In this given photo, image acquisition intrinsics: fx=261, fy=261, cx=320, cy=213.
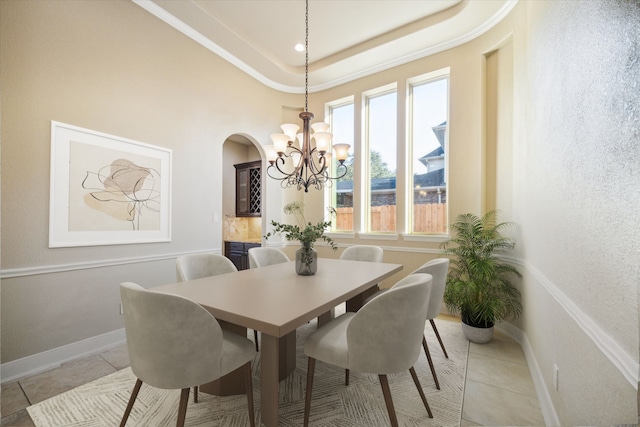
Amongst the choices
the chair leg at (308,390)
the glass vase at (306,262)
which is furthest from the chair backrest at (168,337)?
the glass vase at (306,262)

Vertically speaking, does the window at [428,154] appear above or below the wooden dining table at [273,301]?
above


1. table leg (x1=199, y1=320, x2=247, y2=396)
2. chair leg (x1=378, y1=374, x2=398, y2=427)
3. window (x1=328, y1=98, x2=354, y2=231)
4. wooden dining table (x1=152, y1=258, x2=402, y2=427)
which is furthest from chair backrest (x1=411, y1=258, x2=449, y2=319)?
window (x1=328, y1=98, x2=354, y2=231)

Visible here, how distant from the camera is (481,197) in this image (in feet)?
10.4

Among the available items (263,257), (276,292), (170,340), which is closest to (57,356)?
(263,257)

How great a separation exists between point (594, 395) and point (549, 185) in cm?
112

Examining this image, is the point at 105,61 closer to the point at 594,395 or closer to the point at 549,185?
the point at 549,185

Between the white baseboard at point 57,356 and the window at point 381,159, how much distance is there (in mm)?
3394

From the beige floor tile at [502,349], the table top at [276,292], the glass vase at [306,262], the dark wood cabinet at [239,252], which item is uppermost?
Answer: the glass vase at [306,262]

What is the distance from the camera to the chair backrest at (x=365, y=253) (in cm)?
296

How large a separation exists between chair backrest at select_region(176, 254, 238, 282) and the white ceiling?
2718mm

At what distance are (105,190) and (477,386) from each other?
3.55 metres

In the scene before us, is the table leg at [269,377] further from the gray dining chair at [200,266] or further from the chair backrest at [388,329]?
the gray dining chair at [200,266]

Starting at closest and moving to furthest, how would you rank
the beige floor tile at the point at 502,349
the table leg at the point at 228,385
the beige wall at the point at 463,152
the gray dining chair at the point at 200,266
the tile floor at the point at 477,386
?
the beige wall at the point at 463,152
the tile floor at the point at 477,386
the table leg at the point at 228,385
the gray dining chair at the point at 200,266
the beige floor tile at the point at 502,349

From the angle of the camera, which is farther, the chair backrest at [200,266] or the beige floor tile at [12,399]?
the chair backrest at [200,266]
